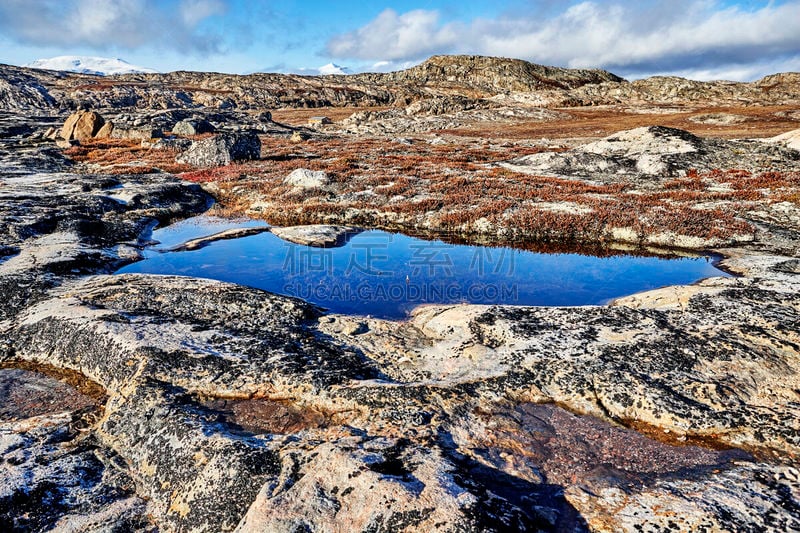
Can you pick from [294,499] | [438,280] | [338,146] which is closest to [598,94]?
[338,146]

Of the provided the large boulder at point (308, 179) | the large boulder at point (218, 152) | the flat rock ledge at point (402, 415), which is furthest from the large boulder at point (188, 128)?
the flat rock ledge at point (402, 415)

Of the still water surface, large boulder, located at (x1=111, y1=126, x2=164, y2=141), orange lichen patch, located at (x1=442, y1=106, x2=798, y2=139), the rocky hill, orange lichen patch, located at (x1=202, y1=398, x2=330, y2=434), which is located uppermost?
the rocky hill

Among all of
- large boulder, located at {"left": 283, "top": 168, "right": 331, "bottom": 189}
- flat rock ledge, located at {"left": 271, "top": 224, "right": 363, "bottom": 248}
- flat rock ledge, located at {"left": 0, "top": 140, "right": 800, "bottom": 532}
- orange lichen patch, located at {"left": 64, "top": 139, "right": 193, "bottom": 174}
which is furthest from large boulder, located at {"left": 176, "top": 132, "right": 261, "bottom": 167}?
flat rock ledge, located at {"left": 0, "top": 140, "right": 800, "bottom": 532}

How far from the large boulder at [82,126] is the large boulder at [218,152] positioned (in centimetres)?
2814

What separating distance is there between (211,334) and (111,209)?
1815 cm

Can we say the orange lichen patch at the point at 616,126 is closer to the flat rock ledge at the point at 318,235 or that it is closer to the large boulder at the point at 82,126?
the large boulder at the point at 82,126

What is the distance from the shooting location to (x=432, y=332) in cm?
1084

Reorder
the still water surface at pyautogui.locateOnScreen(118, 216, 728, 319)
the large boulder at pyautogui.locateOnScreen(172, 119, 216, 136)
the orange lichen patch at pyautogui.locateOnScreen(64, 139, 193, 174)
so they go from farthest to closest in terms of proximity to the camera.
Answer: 1. the large boulder at pyautogui.locateOnScreen(172, 119, 216, 136)
2. the orange lichen patch at pyautogui.locateOnScreen(64, 139, 193, 174)
3. the still water surface at pyautogui.locateOnScreen(118, 216, 728, 319)

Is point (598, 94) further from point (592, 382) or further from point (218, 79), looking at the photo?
point (592, 382)

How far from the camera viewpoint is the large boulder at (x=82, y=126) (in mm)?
60188

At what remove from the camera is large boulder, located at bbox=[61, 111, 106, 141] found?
60.2 metres

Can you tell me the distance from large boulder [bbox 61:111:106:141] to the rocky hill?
234ft

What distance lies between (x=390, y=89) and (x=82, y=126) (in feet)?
385

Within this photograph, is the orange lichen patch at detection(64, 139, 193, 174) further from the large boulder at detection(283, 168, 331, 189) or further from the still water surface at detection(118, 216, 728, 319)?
the still water surface at detection(118, 216, 728, 319)
